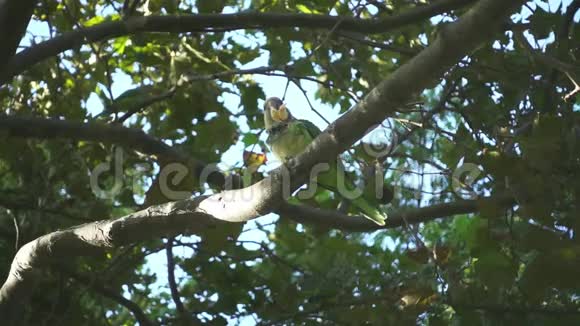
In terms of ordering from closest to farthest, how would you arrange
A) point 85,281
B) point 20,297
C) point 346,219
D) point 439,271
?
point 439,271, point 20,297, point 346,219, point 85,281

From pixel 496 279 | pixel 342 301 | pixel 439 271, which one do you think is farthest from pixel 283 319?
pixel 496 279

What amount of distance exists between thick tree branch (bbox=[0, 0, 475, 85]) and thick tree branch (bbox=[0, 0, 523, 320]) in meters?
1.19

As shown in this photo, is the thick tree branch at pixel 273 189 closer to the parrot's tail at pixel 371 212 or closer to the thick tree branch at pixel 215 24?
the parrot's tail at pixel 371 212

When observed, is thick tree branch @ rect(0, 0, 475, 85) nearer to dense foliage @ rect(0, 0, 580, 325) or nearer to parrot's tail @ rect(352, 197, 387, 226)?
dense foliage @ rect(0, 0, 580, 325)

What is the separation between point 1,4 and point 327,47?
2265 mm

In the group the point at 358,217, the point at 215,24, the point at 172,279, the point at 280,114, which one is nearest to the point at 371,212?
the point at 358,217

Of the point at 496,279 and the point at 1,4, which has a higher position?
the point at 1,4

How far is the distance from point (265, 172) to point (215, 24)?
99cm

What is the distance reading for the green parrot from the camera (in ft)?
13.2

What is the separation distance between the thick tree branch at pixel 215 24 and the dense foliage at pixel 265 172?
94mm

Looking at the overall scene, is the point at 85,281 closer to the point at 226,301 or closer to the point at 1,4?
the point at 226,301

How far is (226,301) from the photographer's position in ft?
16.1

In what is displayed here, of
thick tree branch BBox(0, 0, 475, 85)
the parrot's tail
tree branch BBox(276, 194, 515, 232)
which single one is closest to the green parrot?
the parrot's tail

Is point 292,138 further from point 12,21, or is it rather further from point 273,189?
point 273,189
